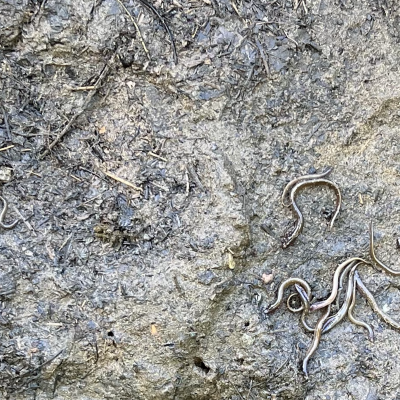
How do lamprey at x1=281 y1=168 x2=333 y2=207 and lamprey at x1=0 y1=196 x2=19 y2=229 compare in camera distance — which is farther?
lamprey at x1=281 y1=168 x2=333 y2=207

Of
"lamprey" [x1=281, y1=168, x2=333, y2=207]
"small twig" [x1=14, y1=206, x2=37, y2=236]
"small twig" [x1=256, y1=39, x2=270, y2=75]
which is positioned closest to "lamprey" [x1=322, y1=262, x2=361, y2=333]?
"lamprey" [x1=281, y1=168, x2=333, y2=207]

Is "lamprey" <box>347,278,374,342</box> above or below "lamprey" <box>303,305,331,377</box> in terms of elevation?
above

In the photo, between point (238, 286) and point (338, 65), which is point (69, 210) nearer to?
point (238, 286)

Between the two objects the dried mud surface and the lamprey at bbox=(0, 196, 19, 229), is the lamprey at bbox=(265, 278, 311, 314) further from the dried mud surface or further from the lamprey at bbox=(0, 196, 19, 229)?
the lamprey at bbox=(0, 196, 19, 229)

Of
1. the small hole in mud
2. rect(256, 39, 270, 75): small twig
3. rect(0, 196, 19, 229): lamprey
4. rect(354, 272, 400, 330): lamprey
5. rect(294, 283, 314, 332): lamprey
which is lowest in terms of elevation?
the small hole in mud

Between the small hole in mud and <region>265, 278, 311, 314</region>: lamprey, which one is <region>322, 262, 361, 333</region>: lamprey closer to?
<region>265, 278, 311, 314</region>: lamprey

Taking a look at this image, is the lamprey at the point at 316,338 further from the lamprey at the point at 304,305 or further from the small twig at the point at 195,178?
the small twig at the point at 195,178

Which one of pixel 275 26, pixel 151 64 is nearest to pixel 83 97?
pixel 151 64
